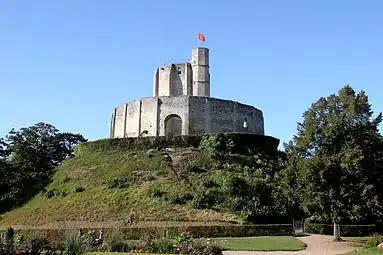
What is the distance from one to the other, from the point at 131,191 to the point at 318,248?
17086 millimetres

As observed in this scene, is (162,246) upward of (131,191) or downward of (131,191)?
downward

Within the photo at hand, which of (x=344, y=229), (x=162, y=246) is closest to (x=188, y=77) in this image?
(x=344, y=229)

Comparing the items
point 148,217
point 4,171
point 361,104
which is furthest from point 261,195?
point 4,171

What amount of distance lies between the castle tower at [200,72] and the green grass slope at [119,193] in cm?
1409

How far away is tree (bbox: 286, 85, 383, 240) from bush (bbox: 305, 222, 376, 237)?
424 centimetres

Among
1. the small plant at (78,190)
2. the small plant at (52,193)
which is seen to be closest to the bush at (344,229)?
the small plant at (78,190)

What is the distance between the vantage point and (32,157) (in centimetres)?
5688

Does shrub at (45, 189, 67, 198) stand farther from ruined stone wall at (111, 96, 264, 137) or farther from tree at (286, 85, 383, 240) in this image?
tree at (286, 85, 383, 240)

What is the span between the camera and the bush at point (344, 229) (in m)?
30.6

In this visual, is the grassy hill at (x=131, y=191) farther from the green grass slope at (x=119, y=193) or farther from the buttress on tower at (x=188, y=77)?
the buttress on tower at (x=188, y=77)

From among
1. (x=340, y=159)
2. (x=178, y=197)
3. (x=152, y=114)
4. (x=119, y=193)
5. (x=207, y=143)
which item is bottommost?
(x=178, y=197)

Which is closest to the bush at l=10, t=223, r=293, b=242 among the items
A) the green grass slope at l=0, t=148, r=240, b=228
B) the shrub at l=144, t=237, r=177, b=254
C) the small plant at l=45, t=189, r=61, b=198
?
the green grass slope at l=0, t=148, r=240, b=228

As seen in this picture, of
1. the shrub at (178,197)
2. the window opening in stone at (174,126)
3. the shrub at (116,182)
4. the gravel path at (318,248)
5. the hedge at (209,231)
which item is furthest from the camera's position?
the window opening in stone at (174,126)

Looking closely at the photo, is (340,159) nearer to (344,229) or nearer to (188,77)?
(344,229)
